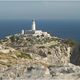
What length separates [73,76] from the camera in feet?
73.0

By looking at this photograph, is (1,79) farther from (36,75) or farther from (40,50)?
(40,50)

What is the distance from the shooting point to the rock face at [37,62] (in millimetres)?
22375

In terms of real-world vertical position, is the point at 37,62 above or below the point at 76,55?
above

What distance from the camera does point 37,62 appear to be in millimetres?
46406

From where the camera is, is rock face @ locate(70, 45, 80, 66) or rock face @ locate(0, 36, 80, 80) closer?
rock face @ locate(70, 45, 80, 66)

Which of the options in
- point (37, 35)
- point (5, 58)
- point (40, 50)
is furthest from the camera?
point (37, 35)

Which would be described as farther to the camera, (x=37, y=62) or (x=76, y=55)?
(x=37, y=62)

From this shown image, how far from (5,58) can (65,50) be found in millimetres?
35602

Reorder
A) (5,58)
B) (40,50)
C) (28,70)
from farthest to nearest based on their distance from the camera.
Answer: (40,50)
(5,58)
(28,70)

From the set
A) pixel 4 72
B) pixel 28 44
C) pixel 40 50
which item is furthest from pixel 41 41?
pixel 4 72

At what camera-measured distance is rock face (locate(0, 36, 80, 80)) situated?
2238 centimetres

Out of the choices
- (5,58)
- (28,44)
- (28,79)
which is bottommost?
(28,79)

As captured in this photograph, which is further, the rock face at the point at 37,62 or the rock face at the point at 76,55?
the rock face at the point at 37,62

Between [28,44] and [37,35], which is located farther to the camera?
[37,35]
